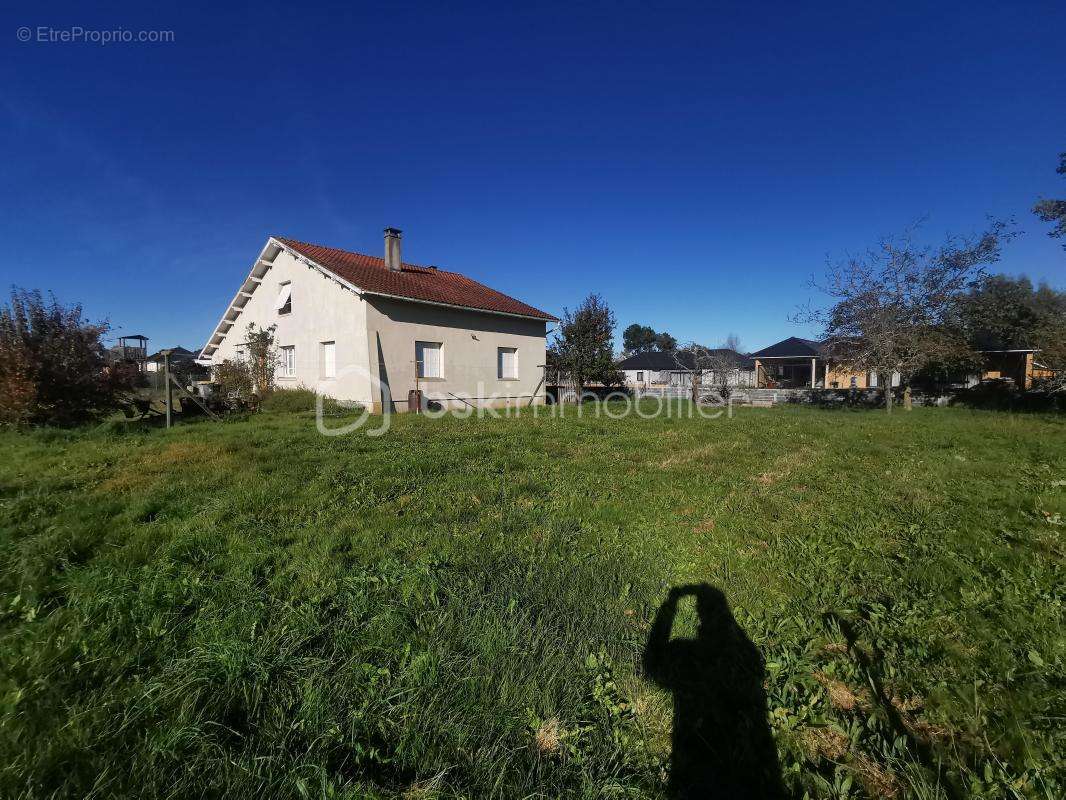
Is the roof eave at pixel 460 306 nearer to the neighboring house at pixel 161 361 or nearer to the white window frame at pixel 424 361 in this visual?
the white window frame at pixel 424 361

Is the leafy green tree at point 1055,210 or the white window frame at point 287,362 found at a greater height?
the leafy green tree at point 1055,210

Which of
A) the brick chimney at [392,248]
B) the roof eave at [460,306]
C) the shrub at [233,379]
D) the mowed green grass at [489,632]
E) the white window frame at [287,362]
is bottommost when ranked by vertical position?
the mowed green grass at [489,632]

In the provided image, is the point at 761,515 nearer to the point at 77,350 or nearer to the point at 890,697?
the point at 890,697

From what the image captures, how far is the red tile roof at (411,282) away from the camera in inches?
552

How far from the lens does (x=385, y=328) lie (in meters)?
13.8

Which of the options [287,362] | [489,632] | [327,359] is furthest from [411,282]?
[489,632]

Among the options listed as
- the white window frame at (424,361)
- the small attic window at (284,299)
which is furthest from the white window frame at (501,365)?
the small attic window at (284,299)

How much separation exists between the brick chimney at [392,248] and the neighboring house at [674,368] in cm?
2482

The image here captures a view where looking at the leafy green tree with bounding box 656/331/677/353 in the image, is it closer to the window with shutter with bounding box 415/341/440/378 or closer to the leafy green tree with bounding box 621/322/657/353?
the leafy green tree with bounding box 621/322/657/353

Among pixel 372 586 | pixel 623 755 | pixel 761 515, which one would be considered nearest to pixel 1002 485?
pixel 761 515

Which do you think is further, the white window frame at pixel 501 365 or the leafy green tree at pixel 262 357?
the white window frame at pixel 501 365

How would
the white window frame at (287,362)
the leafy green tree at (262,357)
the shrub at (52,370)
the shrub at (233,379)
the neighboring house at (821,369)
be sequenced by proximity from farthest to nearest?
1. the neighboring house at (821,369)
2. the white window frame at (287,362)
3. the leafy green tree at (262,357)
4. the shrub at (233,379)
5. the shrub at (52,370)

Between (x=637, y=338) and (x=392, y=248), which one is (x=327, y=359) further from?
(x=637, y=338)

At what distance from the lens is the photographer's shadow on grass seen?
177cm
